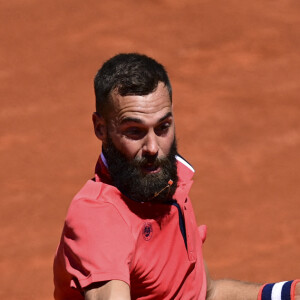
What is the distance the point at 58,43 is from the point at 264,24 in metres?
2.42

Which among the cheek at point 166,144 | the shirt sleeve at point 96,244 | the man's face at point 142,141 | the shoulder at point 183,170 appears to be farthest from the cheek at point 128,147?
the shoulder at point 183,170

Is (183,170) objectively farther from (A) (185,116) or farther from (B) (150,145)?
(A) (185,116)

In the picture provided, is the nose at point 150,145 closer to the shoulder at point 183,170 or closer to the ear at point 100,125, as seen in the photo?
the ear at point 100,125

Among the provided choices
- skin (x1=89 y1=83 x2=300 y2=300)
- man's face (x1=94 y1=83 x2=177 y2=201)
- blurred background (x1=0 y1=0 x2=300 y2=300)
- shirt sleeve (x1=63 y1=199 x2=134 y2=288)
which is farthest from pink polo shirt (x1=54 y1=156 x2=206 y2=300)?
blurred background (x1=0 y1=0 x2=300 y2=300)

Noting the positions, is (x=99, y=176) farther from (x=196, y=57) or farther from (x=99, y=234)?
(x=196, y=57)

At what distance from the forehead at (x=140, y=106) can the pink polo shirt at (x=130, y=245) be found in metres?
0.35

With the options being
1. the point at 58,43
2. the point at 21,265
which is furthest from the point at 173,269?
the point at 58,43

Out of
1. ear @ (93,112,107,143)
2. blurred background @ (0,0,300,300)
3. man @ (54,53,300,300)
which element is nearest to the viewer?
man @ (54,53,300,300)

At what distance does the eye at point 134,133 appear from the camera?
12.6 feet

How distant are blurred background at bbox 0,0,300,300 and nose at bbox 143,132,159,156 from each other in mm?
3372

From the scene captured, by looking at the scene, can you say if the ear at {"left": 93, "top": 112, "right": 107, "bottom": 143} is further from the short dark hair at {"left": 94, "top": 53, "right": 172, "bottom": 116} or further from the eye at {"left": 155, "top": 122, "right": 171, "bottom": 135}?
the eye at {"left": 155, "top": 122, "right": 171, "bottom": 135}

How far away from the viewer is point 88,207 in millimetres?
3693

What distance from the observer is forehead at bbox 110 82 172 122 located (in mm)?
3795

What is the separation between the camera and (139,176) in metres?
3.83
